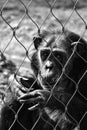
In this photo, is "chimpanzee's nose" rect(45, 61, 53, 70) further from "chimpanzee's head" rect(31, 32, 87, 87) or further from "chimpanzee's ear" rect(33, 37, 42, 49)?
"chimpanzee's ear" rect(33, 37, 42, 49)

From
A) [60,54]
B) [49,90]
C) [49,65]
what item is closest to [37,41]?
[60,54]

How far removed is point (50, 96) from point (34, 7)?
3678 mm

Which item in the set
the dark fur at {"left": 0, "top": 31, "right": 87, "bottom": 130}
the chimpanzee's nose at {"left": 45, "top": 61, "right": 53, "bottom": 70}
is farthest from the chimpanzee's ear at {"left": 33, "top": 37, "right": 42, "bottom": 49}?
the chimpanzee's nose at {"left": 45, "top": 61, "right": 53, "bottom": 70}

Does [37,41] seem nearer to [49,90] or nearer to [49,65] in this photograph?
[49,65]

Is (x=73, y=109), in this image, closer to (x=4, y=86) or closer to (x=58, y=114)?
(x=58, y=114)

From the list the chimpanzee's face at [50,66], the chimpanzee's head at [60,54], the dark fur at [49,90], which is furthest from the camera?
the chimpanzee's head at [60,54]

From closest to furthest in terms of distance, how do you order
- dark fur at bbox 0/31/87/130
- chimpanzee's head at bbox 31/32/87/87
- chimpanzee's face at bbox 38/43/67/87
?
dark fur at bbox 0/31/87/130
chimpanzee's face at bbox 38/43/67/87
chimpanzee's head at bbox 31/32/87/87

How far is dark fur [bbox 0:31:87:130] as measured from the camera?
3668 mm

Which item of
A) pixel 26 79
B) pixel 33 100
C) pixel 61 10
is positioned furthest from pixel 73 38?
pixel 61 10

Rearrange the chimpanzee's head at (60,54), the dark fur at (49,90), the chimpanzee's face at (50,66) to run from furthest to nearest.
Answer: the chimpanzee's head at (60,54) → the chimpanzee's face at (50,66) → the dark fur at (49,90)

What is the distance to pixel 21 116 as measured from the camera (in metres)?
3.92

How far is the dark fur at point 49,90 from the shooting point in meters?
3.67

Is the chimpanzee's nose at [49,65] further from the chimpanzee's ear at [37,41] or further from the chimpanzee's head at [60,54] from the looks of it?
the chimpanzee's ear at [37,41]

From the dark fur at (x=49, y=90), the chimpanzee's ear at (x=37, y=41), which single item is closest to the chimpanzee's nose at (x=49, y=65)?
the dark fur at (x=49, y=90)
